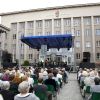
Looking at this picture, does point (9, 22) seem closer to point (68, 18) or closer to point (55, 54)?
point (68, 18)

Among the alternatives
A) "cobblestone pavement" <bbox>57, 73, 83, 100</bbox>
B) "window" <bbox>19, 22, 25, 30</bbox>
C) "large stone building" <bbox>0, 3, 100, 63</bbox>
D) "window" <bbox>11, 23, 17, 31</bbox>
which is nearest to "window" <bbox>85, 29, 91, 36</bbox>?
"large stone building" <bbox>0, 3, 100, 63</bbox>

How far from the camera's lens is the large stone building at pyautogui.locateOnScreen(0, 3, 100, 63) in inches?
2756

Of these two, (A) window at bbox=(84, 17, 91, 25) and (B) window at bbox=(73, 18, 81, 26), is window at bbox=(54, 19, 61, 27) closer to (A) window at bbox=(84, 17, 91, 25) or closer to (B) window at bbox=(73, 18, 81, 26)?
(B) window at bbox=(73, 18, 81, 26)

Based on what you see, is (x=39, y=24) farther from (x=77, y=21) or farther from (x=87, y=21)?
(x=87, y=21)

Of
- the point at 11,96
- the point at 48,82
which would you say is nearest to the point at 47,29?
the point at 48,82

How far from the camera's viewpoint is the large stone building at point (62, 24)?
2756 inches

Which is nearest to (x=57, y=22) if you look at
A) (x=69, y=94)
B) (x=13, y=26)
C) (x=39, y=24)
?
(x=39, y=24)

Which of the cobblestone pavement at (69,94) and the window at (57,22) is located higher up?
the window at (57,22)

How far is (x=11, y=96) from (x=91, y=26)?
65226mm

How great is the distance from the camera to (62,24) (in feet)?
241

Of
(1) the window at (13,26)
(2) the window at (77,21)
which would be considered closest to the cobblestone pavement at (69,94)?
(2) the window at (77,21)

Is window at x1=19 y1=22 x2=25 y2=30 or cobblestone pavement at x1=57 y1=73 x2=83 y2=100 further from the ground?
window at x1=19 y1=22 x2=25 y2=30

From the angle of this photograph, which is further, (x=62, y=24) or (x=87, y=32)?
(x=62, y=24)

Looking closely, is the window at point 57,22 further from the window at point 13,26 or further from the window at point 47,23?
the window at point 13,26
